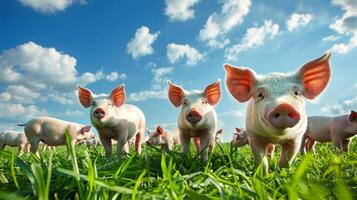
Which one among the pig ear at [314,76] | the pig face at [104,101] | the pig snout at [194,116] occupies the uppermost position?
the pig face at [104,101]

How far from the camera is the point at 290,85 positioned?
4.13 m

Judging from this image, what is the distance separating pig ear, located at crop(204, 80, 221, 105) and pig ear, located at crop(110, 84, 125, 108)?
173cm

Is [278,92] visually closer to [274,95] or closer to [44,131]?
[274,95]

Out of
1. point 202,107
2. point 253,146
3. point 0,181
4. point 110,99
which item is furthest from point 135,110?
point 0,181

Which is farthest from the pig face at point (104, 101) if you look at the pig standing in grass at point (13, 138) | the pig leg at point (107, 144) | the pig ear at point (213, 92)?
the pig standing in grass at point (13, 138)

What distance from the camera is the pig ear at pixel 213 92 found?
6.27 metres

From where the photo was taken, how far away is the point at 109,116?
6.81 m

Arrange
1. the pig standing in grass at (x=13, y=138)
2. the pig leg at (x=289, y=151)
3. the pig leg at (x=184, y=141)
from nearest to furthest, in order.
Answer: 1. the pig leg at (x=289, y=151)
2. the pig leg at (x=184, y=141)
3. the pig standing in grass at (x=13, y=138)

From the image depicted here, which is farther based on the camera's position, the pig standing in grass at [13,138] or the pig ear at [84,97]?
the pig standing in grass at [13,138]

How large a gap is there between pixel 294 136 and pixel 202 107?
197cm

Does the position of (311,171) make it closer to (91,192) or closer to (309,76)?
(309,76)

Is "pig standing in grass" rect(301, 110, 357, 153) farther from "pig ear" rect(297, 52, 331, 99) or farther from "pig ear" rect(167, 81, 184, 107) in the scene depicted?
"pig ear" rect(297, 52, 331, 99)

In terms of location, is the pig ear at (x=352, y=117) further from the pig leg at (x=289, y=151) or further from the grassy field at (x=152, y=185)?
the grassy field at (x=152, y=185)

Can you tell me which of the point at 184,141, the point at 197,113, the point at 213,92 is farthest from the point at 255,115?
the point at 213,92
